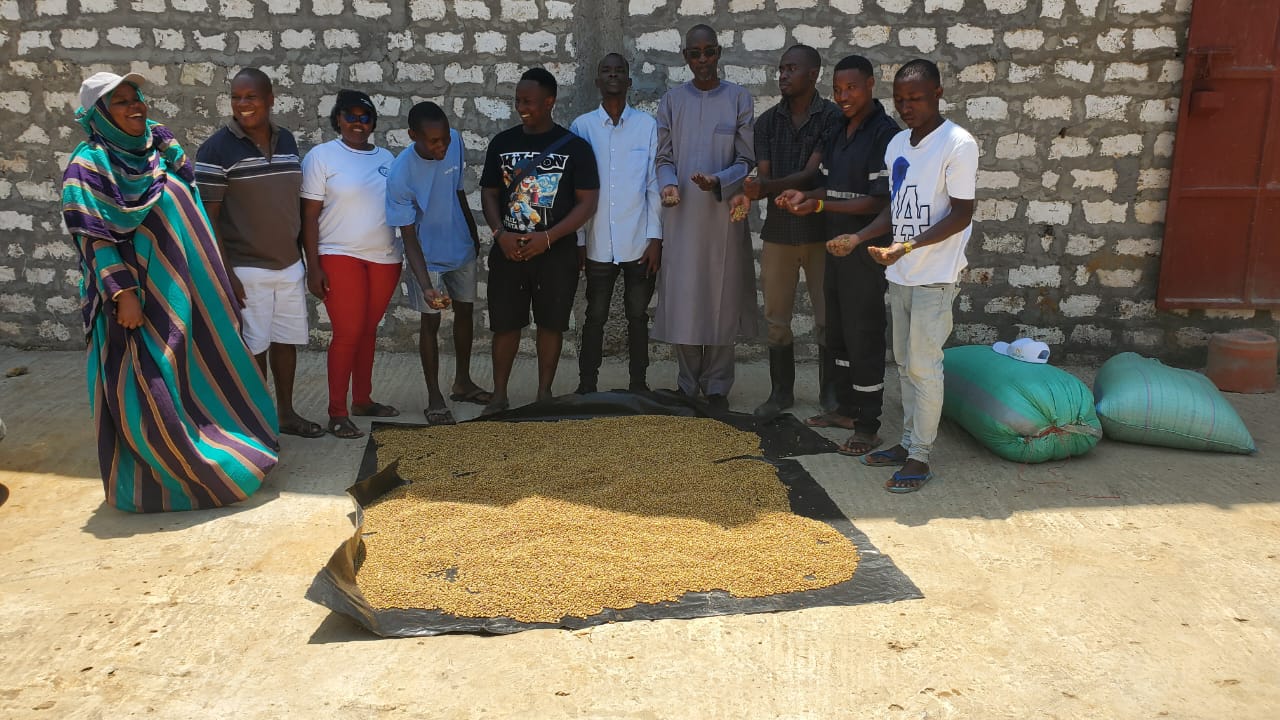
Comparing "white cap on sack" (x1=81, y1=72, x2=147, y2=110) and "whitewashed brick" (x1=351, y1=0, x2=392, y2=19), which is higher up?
"whitewashed brick" (x1=351, y1=0, x2=392, y2=19)

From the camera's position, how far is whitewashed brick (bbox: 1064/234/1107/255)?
5922 millimetres

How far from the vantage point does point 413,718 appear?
257 cm

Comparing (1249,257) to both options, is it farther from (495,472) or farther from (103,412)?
(103,412)

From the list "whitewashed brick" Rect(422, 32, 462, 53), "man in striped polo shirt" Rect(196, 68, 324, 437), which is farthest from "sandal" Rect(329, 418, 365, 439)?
"whitewashed brick" Rect(422, 32, 462, 53)

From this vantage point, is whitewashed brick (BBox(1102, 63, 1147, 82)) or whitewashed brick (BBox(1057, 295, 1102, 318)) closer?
whitewashed brick (BBox(1102, 63, 1147, 82))

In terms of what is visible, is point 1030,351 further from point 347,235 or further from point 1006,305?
point 347,235

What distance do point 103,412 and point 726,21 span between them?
3.89 meters

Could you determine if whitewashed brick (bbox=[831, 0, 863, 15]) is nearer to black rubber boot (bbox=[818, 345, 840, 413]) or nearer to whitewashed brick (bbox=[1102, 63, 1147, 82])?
whitewashed brick (bbox=[1102, 63, 1147, 82])

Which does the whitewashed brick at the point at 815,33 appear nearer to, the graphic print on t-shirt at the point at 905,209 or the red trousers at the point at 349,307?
the graphic print on t-shirt at the point at 905,209

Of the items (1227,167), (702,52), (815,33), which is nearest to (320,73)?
(702,52)

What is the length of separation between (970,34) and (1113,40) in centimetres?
81

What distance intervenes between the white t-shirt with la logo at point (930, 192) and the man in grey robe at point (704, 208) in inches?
39.0

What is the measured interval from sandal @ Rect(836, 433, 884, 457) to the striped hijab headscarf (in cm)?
311

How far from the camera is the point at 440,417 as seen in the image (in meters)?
5.01
